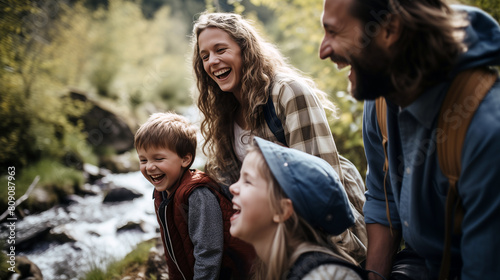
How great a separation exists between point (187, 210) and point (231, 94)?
2.74 ft

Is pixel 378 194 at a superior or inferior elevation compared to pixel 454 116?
inferior

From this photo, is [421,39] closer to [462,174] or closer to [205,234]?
[462,174]

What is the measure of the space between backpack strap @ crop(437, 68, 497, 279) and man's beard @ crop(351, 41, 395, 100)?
0.20 m


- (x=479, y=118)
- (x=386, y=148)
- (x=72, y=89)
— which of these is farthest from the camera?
(x=72, y=89)

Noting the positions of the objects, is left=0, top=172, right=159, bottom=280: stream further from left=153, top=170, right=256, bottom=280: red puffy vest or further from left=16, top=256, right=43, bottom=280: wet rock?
left=153, top=170, right=256, bottom=280: red puffy vest

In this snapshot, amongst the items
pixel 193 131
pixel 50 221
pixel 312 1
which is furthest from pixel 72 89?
pixel 193 131

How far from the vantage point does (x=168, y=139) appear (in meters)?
2.17

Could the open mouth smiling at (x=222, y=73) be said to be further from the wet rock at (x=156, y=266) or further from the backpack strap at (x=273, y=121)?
the wet rock at (x=156, y=266)

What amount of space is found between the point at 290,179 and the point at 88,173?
685 centimetres

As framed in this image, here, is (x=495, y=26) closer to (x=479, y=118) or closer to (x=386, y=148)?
(x=479, y=118)

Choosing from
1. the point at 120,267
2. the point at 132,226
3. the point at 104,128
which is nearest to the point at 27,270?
the point at 120,267

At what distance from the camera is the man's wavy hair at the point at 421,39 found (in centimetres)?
117

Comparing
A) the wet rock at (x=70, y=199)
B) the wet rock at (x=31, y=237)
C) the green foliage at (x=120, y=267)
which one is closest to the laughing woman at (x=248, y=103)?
the green foliage at (x=120, y=267)

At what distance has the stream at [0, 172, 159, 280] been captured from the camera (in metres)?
4.09
